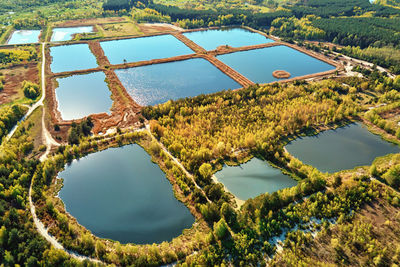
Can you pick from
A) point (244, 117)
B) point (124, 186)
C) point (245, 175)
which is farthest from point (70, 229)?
point (244, 117)

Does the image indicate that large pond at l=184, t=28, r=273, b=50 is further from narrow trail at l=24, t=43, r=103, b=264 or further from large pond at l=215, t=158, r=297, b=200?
large pond at l=215, t=158, r=297, b=200

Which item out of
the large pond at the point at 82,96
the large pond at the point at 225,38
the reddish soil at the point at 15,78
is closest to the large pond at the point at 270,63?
the large pond at the point at 225,38

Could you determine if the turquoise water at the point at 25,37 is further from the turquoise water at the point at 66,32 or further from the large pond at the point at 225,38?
the large pond at the point at 225,38

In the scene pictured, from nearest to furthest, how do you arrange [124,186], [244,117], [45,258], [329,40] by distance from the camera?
[45,258]
[124,186]
[244,117]
[329,40]

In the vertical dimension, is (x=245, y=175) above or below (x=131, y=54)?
below

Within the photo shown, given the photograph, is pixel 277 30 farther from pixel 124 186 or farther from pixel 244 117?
pixel 124 186

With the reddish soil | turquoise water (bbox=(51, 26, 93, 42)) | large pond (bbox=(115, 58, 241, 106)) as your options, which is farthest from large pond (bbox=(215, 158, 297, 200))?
turquoise water (bbox=(51, 26, 93, 42))

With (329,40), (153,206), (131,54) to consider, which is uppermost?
(329,40)
